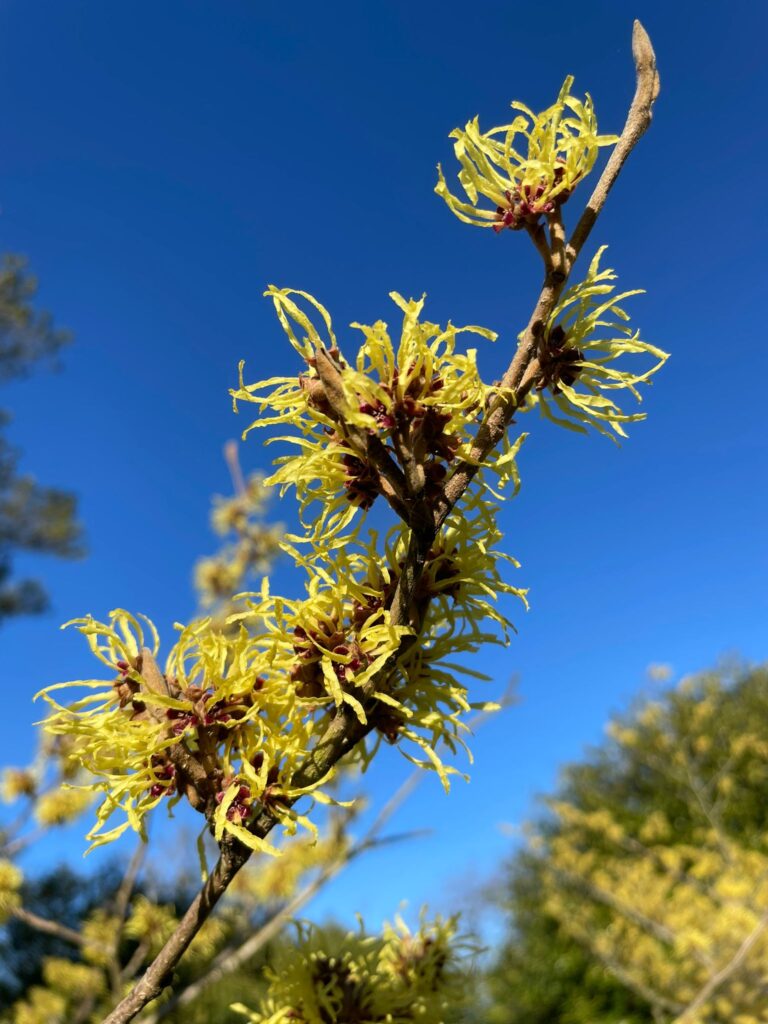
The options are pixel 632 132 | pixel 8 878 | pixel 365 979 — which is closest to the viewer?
pixel 632 132

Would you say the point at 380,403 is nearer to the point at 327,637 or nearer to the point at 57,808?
the point at 327,637

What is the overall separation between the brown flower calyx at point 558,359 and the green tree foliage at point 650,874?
18.8 ft

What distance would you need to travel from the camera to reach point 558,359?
1025 millimetres

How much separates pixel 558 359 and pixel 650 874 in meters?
9.74

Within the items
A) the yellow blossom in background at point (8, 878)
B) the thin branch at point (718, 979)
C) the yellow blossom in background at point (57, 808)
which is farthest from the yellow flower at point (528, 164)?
the yellow blossom in background at point (57, 808)

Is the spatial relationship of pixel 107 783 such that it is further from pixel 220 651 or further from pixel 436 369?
pixel 436 369

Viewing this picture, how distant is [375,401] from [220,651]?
43cm

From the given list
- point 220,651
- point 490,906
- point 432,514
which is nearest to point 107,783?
point 220,651

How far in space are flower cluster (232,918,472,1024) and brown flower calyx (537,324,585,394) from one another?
3.59ft

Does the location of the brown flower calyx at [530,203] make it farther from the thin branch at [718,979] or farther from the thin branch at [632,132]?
the thin branch at [718,979]

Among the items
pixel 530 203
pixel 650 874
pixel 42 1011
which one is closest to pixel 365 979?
pixel 530 203

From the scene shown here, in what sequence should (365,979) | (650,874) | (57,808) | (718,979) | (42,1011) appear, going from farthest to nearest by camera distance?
(650,874), (42,1011), (57,808), (718,979), (365,979)

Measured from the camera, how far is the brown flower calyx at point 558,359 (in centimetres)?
102

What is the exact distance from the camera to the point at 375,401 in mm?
950
